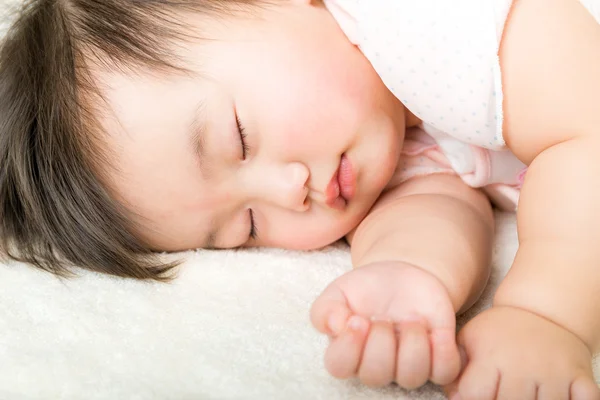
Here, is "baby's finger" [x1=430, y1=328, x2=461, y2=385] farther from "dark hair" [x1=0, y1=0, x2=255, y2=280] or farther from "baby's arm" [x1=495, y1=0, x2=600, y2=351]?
"dark hair" [x1=0, y1=0, x2=255, y2=280]

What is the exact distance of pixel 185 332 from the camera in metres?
0.88

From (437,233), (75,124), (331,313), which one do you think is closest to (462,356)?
(331,313)

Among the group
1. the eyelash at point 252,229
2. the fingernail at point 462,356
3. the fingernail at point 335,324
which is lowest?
the eyelash at point 252,229

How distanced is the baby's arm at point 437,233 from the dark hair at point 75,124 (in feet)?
1.09

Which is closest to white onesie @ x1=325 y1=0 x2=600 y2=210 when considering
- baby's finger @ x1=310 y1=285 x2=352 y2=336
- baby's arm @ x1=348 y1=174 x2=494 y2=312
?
baby's arm @ x1=348 y1=174 x2=494 y2=312

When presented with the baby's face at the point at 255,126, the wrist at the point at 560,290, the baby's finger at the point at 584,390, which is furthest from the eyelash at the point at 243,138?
the baby's finger at the point at 584,390

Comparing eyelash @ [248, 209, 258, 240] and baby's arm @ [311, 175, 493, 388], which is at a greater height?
baby's arm @ [311, 175, 493, 388]

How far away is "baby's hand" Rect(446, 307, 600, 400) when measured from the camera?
2.19 ft

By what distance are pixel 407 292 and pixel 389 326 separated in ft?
0.25

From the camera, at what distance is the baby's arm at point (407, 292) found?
70cm

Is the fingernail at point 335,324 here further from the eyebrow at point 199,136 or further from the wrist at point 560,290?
the eyebrow at point 199,136

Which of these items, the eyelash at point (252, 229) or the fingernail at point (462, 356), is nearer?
the fingernail at point (462, 356)

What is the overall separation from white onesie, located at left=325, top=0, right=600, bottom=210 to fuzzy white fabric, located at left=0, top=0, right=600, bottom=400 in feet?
0.77

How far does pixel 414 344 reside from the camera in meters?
0.69
